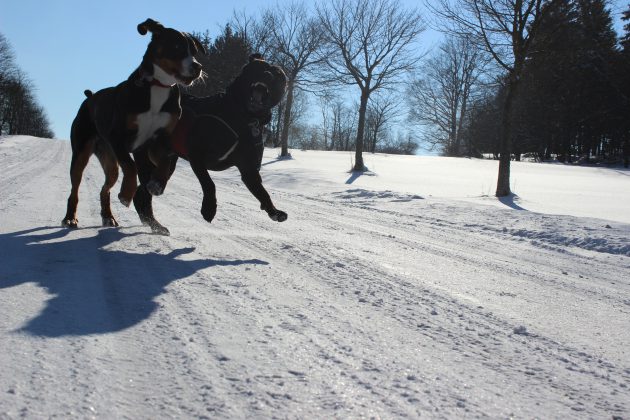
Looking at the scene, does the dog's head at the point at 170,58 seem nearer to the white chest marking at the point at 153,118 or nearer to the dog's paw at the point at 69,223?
the white chest marking at the point at 153,118

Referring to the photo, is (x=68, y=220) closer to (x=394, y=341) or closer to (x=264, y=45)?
(x=394, y=341)

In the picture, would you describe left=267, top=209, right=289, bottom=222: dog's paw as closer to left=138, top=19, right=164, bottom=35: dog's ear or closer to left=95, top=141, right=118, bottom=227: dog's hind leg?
left=95, top=141, right=118, bottom=227: dog's hind leg

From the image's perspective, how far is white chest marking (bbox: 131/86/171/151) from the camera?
4.07 meters

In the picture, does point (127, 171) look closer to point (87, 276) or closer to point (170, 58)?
point (170, 58)

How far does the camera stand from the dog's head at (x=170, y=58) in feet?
13.0

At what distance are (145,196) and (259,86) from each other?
52.9 inches

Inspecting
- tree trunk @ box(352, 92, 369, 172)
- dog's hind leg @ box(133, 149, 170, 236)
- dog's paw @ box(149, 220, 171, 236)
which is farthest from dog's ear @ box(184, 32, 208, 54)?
tree trunk @ box(352, 92, 369, 172)

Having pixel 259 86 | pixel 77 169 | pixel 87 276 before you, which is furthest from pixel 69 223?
pixel 259 86

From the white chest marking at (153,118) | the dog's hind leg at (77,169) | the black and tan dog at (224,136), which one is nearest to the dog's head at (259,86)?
the black and tan dog at (224,136)

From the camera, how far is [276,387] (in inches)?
59.2

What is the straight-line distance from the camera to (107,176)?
16.2 ft

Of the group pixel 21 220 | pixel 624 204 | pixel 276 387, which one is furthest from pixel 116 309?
pixel 624 204

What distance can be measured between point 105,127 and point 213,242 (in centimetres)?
135

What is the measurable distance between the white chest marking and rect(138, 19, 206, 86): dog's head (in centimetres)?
10
